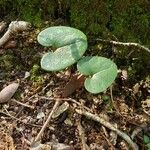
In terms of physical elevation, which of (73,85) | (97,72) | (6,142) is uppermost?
(97,72)

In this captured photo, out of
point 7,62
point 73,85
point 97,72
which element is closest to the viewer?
point 97,72

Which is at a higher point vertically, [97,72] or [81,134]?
[97,72]

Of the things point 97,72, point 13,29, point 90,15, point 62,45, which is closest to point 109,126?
point 97,72

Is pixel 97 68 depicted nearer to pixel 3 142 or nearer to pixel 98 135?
pixel 98 135

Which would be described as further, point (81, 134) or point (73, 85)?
point (73, 85)

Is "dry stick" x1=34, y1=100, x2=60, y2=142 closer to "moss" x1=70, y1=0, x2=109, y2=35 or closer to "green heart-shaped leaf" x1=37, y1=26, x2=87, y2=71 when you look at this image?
"green heart-shaped leaf" x1=37, y1=26, x2=87, y2=71

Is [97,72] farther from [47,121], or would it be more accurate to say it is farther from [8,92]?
[8,92]
